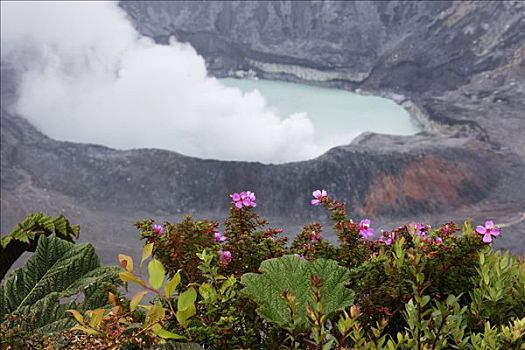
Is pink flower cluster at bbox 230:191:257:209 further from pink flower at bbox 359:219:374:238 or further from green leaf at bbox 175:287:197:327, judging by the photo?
green leaf at bbox 175:287:197:327

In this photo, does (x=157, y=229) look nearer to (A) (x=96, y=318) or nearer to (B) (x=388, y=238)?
(A) (x=96, y=318)

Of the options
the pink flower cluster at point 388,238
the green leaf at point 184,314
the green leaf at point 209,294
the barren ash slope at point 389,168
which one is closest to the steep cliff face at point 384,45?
the barren ash slope at point 389,168

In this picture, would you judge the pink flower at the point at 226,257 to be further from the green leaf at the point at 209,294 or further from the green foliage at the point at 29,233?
the green foliage at the point at 29,233

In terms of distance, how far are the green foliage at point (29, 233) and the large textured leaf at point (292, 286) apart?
213cm

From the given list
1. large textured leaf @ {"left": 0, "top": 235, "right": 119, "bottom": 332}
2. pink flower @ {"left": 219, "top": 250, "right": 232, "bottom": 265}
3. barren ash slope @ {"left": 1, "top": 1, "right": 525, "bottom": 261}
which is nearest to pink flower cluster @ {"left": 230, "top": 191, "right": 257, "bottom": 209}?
pink flower @ {"left": 219, "top": 250, "right": 232, "bottom": 265}

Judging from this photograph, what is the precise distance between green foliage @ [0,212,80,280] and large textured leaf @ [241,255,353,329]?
2126mm

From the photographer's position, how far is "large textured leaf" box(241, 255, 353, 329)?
1.95 m

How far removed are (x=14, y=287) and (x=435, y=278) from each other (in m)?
2.31

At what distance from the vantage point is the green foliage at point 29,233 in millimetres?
3602

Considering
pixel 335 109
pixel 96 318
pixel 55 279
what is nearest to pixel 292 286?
pixel 96 318

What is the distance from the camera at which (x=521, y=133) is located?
2986 cm

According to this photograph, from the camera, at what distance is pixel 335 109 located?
44312mm

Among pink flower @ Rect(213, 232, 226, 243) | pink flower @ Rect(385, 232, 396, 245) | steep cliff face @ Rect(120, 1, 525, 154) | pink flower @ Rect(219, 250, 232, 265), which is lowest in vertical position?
pink flower @ Rect(219, 250, 232, 265)

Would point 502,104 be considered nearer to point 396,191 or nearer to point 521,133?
point 521,133
